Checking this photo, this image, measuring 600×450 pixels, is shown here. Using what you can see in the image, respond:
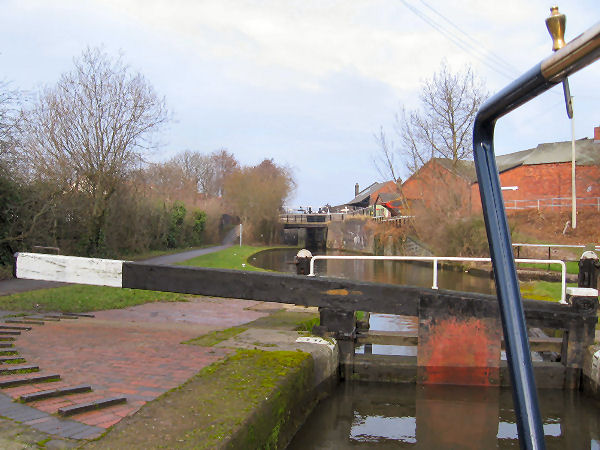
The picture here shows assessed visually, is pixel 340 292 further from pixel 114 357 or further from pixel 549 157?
pixel 549 157

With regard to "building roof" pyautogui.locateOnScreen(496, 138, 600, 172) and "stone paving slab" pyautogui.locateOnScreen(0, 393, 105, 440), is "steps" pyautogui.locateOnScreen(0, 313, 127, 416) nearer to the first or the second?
"stone paving slab" pyautogui.locateOnScreen(0, 393, 105, 440)

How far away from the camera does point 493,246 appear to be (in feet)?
4.29

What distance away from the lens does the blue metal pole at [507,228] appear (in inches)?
41.4

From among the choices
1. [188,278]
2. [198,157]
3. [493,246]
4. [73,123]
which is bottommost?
[188,278]

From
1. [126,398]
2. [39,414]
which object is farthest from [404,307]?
[39,414]

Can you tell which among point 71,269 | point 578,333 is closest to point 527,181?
point 578,333

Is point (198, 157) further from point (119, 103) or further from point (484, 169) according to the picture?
point (484, 169)

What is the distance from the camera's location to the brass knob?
105 cm

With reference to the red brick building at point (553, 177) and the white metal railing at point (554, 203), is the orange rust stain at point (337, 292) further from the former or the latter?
the red brick building at point (553, 177)

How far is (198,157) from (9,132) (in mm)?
56340

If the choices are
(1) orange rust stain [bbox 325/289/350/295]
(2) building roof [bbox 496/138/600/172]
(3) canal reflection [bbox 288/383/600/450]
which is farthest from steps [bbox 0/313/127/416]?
(2) building roof [bbox 496/138/600/172]

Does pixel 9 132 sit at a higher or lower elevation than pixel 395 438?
higher

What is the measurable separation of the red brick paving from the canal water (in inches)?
55.7

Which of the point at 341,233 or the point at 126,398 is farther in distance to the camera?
the point at 341,233
